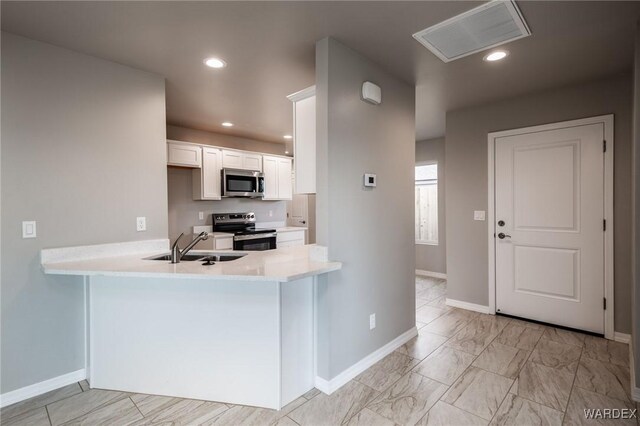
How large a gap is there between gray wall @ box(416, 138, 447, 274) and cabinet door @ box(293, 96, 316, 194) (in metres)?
3.72

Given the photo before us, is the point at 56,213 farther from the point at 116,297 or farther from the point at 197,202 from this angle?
the point at 197,202

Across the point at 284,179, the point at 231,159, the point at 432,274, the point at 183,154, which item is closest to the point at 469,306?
the point at 432,274

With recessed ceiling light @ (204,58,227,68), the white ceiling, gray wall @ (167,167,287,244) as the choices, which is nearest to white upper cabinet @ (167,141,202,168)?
gray wall @ (167,167,287,244)

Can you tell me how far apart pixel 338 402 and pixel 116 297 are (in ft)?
5.58

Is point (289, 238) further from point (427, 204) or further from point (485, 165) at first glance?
point (485, 165)

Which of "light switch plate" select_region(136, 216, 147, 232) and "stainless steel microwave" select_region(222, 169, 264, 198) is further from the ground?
"stainless steel microwave" select_region(222, 169, 264, 198)

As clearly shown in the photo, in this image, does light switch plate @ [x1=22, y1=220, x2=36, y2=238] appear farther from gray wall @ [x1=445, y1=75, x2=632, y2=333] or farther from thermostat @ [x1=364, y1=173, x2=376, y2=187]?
gray wall @ [x1=445, y1=75, x2=632, y2=333]

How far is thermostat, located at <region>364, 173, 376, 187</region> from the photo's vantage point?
2.52 meters

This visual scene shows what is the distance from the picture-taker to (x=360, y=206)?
2.50 m

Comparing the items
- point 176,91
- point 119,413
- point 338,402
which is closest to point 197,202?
point 176,91

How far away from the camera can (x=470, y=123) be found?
382 cm

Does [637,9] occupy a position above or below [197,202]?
above

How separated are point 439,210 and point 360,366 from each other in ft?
12.6
